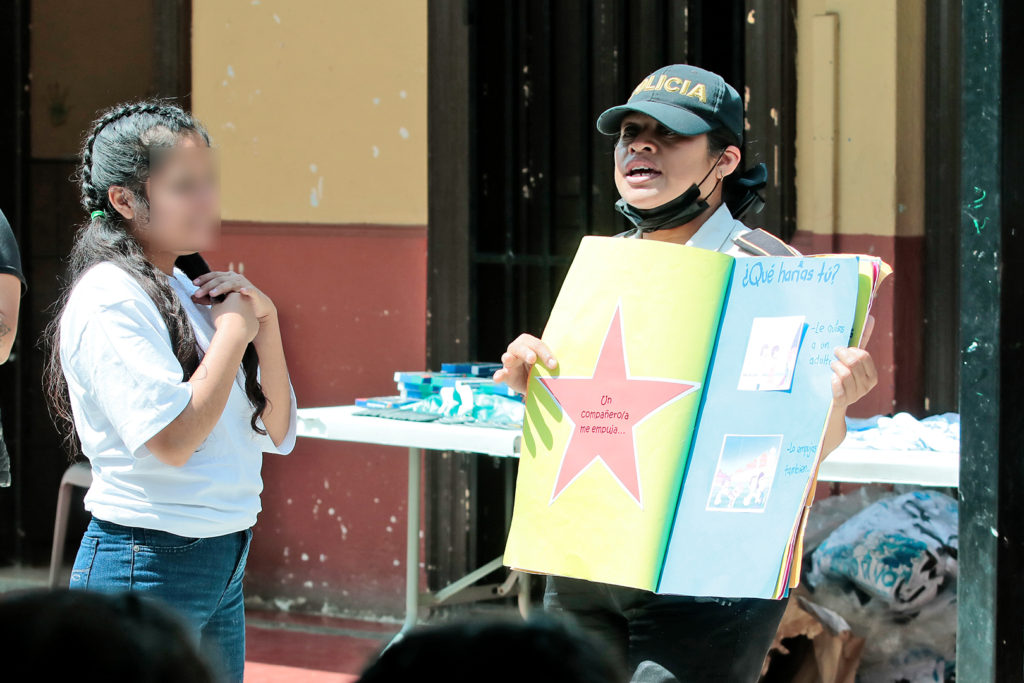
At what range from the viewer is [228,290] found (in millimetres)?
2117

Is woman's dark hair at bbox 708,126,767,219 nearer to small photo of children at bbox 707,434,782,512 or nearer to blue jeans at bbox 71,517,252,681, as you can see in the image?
small photo of children at bbox 707,434,782,512

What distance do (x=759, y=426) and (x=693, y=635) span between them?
377 millimetres

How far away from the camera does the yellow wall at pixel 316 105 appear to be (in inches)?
189

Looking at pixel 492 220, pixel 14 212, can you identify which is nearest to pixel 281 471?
pixel 492 220

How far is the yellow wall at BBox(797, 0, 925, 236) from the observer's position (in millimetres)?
4160

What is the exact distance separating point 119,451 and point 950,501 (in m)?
2.81

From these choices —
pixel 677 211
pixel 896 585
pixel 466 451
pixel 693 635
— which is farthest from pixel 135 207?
pixel 896 585

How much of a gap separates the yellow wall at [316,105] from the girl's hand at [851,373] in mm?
3185

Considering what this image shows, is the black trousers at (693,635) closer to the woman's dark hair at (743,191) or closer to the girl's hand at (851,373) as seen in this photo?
the girl's hand at (851,373)

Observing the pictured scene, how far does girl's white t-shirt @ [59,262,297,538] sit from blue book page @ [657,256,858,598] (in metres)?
0.81

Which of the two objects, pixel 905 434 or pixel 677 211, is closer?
pixel 677 211

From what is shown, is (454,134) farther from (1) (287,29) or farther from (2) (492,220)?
(1) (287,29)

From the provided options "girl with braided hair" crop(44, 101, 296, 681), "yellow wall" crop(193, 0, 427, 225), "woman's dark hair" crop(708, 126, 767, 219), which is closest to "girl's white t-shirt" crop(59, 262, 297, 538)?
"girl with braided hair" crop(44, 101, 296, 681)

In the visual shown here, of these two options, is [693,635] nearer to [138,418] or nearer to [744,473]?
[744,473]
